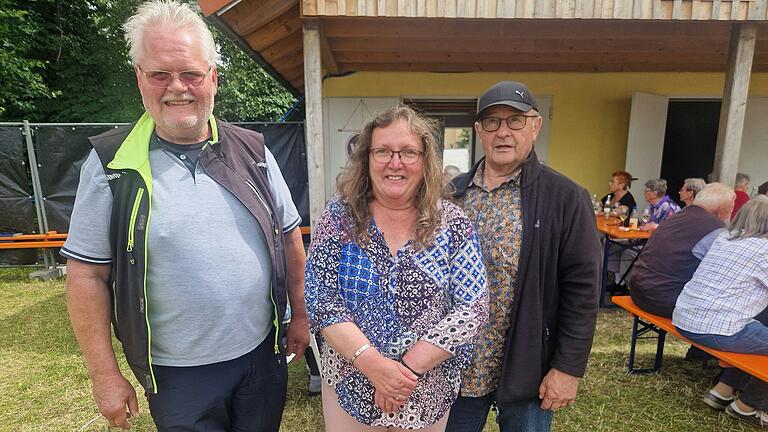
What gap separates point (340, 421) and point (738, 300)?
2532 millimetres

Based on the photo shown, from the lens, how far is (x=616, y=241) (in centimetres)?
470

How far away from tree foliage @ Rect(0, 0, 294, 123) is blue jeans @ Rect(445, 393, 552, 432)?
10797 mm

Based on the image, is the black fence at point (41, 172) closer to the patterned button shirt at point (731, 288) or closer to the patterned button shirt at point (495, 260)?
the patterned button shirt at point (495, 260)

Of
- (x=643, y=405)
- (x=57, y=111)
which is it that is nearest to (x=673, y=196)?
(x=643, y=405)

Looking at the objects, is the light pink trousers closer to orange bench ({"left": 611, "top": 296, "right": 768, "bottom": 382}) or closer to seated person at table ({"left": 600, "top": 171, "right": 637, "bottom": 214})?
orange bench ({"left": 611, "top": 296, "right": 768, "bottom": 382})

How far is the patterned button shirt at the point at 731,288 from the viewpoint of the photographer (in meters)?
2.46

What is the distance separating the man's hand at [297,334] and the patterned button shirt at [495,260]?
650 mm

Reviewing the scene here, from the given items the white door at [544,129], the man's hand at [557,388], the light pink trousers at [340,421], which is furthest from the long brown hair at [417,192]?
the white door at [544,129]

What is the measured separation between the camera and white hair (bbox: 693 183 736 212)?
311 cm

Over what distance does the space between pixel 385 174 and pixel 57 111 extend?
38.7 ft

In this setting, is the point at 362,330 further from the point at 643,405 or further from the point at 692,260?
the point at 692,260

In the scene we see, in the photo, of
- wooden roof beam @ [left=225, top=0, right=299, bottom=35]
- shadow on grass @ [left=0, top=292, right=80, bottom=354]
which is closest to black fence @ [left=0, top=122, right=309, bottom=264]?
shadow on grass @ [left=0, top=292, right=80, bottom=354]

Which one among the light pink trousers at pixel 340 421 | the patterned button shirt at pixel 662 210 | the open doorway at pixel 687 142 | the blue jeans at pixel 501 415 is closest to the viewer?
the light pink trousers at pixel 340 421

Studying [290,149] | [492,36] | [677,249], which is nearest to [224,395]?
[677,249]
